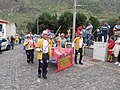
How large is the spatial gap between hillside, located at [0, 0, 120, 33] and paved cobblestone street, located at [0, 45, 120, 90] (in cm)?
4716

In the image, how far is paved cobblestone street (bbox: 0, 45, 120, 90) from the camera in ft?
26.7

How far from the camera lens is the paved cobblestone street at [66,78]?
26.7 feet

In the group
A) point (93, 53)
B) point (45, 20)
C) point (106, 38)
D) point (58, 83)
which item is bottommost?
point (58, 83)

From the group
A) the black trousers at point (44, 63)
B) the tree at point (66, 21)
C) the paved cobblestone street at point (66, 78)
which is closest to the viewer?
the paved cobblestone street at point (66, 78)

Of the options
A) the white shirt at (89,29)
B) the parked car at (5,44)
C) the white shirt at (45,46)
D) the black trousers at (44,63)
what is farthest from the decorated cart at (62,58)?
the parked car at (5,44)

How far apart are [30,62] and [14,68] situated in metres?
1.53

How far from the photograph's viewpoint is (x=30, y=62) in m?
12.5

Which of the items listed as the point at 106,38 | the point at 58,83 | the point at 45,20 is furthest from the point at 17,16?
the point at 58,83

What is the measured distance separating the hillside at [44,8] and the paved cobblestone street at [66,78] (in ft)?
155

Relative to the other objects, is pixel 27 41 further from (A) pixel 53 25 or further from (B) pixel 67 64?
(A) pixel 53 25

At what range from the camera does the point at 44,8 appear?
7962 cm

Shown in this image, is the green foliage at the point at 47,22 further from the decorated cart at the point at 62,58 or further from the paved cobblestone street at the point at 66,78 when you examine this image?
the paved cobblestone street at the point at 66,78

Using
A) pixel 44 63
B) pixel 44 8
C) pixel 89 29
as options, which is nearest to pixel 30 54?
pixel 44 63

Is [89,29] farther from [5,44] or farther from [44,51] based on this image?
[5,44]
